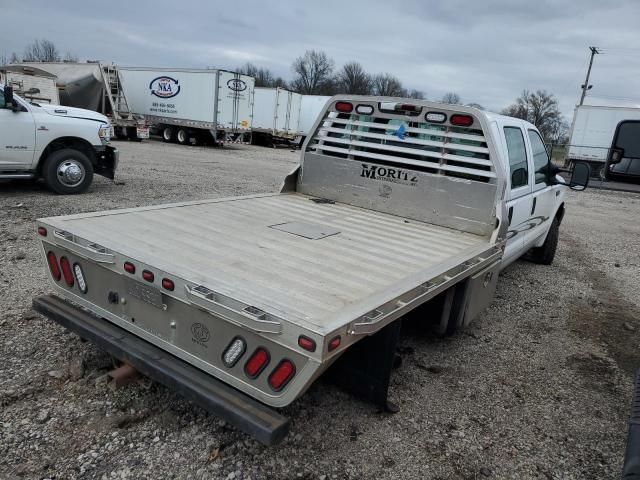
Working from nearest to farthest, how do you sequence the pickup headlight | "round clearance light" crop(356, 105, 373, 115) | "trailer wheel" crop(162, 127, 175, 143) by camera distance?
1. "round clearance light" crop(356, 105, 373, 115)
2. the pickup headlight
3. "trailer wheel" crop(162, 127, 175, 143)

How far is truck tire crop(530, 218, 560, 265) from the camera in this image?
687cm

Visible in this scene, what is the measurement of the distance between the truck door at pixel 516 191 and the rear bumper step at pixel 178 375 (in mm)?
3032

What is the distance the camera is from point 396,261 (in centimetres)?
325

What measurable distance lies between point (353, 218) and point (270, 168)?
14040mm

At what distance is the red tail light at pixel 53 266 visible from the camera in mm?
3283

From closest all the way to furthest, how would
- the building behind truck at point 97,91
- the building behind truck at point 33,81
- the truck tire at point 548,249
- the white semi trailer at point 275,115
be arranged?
the truck tire at point 548,249
the building behind truck at point 33,81
the building behind truck at point 97,91
the white semi trailer at point 275,115

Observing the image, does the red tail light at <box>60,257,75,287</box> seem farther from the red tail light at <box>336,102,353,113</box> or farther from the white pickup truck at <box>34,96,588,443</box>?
the red tail light at <box>336,102,353,113</box>

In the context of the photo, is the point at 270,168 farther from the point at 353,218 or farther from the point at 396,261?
the point at 396,261

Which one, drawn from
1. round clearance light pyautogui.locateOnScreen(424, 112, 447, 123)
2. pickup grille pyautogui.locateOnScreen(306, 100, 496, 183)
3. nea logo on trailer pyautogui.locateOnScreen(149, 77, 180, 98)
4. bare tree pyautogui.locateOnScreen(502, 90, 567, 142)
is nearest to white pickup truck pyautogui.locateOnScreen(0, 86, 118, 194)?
pickup grille pyautogui.locateOnScreen(306, 100, 496, 183)

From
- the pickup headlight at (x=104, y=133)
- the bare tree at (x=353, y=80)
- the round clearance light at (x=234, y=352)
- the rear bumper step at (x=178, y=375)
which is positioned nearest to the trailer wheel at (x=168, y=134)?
the pickup headlight at (x=104, y=133)

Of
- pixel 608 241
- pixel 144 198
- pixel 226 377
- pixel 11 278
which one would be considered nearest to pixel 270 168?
pixel 144 198

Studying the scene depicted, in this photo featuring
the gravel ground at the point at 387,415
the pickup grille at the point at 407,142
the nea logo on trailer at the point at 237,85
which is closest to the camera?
the gravel ground at the point at 387,415

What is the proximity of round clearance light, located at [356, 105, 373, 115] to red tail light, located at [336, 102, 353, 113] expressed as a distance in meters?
0.10

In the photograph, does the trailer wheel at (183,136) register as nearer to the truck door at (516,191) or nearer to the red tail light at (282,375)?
the truck door at (516,191)
